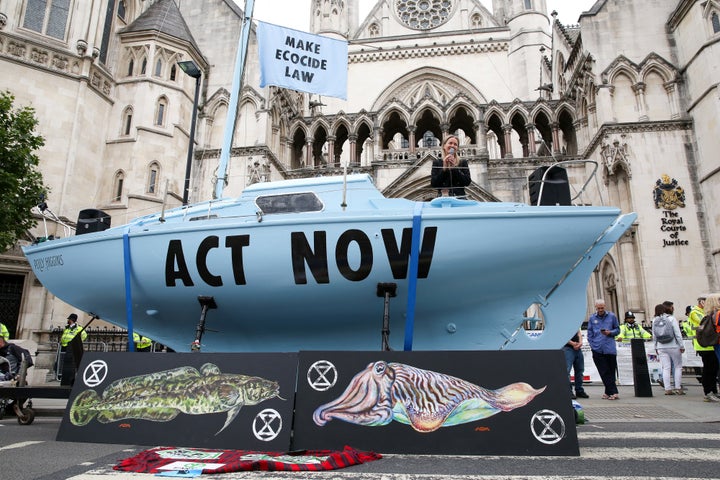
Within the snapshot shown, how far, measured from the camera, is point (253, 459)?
3561 millimetres

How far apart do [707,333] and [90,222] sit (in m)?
10.0

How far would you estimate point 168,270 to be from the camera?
19.2 ft

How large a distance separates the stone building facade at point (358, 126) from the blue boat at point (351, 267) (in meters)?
14.0

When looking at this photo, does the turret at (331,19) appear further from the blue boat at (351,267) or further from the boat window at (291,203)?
the blue boat at (351,267)

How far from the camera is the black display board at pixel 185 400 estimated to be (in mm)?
3953

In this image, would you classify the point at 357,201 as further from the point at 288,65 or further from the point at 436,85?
the point at 436,85

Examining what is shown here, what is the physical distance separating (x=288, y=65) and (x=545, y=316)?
679 centimetres

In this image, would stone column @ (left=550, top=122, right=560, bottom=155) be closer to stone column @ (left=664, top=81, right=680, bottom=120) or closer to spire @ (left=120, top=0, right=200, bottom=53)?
stone column @ (left=664, top=81, right=680, bottom=120)

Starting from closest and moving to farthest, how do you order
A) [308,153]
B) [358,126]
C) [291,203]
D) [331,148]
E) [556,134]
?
[291,203] < [556,134] < [331,148] < [358,126] < [308,153]

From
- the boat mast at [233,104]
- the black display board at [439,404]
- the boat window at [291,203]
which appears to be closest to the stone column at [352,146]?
the boat mast at [233,104]

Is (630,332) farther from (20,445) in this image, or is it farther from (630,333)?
(20,445)

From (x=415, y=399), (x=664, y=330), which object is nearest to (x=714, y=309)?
(x=664, y=330)

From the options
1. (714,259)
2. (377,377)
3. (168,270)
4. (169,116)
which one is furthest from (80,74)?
(714,259)

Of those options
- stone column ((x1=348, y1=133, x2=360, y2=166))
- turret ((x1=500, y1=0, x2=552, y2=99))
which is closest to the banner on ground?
stone column ((x1=348, y1=133, x2=360, y2=166))
